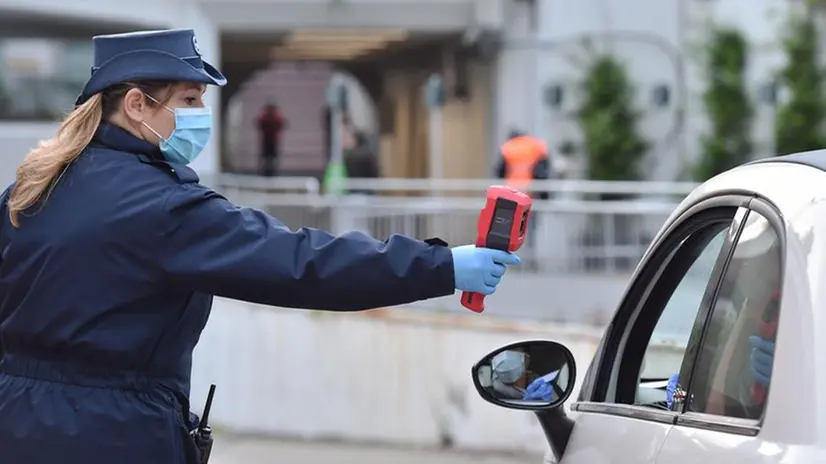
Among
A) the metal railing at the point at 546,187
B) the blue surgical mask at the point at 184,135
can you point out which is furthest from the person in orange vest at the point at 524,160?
the blue surgical mask at the point at 184,135

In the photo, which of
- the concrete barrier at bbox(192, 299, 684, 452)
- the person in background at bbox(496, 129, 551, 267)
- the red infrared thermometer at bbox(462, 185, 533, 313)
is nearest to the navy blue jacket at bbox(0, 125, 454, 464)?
Answer: the red infrared thermometer at bbox(462, 185, 533, 313)

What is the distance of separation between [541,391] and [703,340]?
70cm

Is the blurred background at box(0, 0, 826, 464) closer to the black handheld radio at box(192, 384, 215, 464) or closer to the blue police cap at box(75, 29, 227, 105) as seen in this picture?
the black handheld radio at box(192, 384, 215, 464)

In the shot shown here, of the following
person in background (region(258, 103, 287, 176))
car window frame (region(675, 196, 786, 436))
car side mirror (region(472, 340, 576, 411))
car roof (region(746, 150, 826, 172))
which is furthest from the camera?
person in background (region(258, 103, 287, 176))

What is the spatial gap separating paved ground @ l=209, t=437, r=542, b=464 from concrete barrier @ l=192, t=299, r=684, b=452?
0.33ft

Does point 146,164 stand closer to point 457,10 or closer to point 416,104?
point 457,10

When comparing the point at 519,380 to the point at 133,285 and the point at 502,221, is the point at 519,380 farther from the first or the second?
the point at 133,285

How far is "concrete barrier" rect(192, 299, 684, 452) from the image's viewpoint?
9.98 metres

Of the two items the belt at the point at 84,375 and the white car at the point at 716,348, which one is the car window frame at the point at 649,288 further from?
the belt at the point at 84,375

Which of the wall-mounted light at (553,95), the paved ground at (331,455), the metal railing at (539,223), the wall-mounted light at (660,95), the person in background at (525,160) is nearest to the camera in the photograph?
the paved ground at (331,455)

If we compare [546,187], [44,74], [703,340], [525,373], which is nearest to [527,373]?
[525,373]

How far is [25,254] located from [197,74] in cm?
53

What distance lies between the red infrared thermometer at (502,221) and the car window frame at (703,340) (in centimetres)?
41

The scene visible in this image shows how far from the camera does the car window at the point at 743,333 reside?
8.30 feet
